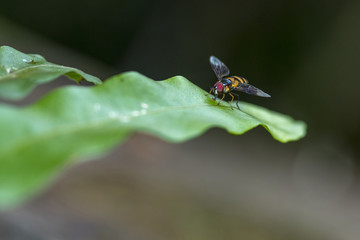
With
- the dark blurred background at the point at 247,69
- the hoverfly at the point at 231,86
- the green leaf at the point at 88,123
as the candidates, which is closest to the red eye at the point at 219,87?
the hoverfly at the point at 231,86

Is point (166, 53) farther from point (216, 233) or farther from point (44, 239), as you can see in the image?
point (44, 239)

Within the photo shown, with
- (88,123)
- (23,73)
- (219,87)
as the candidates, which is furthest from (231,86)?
(88,123)

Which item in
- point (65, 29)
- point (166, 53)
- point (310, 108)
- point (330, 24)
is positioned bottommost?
point (65, 29)

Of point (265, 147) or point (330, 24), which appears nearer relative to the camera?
point (330, 24)

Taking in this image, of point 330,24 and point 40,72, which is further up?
point 330,24

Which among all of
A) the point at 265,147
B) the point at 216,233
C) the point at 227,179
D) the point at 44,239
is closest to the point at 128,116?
the point at 44,239
